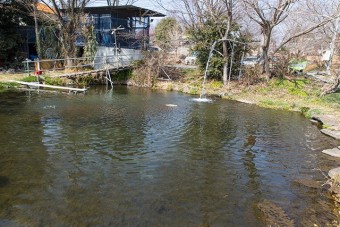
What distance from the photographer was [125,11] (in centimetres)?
2973

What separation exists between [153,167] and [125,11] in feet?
80.8

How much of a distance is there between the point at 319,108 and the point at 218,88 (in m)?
7.48

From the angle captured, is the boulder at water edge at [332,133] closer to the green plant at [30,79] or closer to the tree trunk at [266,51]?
the tree trunk at [266,51]

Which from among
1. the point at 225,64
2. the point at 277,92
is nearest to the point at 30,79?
the point at 225,64

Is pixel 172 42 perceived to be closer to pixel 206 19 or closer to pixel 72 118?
pixel 206 19

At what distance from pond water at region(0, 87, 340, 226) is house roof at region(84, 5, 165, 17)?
15.8 m

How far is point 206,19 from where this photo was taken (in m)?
24.0

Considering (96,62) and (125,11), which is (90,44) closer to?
(96,62)

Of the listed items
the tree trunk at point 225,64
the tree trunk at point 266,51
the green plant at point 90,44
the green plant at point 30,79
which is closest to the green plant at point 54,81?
the green plant at point 30,79

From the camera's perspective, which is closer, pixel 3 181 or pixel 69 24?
pixel 3 181

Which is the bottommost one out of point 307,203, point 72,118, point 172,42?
point 307,203

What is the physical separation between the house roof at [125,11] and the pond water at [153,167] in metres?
15.8

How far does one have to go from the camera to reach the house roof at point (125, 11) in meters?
27.5

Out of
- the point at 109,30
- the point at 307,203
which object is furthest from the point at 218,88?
the point at 307,203
